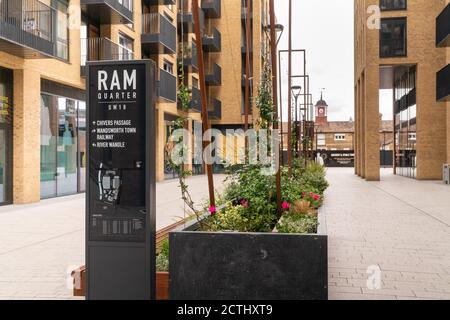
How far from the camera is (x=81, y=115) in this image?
1773cm

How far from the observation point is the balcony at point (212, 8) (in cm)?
3300

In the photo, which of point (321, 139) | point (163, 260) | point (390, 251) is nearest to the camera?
point (163, 260)

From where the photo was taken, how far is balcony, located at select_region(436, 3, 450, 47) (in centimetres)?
1981

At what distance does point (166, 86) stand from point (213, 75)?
10297mm

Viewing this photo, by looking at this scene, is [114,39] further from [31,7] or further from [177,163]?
[177,163]

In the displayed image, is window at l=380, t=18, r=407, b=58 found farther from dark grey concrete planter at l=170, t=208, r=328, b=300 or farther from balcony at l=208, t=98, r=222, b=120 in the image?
dark grey concrete planter at l=170, t=208, r=328, b=300

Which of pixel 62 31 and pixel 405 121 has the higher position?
pixel 62 31

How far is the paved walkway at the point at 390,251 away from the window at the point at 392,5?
60.3ft

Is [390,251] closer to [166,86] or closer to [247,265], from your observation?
[247,265]

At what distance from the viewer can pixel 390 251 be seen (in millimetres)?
7008

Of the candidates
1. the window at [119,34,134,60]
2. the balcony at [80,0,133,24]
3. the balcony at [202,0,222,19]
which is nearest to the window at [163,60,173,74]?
the window at [119,34,134,60]

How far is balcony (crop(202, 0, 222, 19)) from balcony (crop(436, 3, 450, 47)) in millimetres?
16560

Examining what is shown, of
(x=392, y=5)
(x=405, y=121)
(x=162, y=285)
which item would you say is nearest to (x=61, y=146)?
(x=162, y=285)
